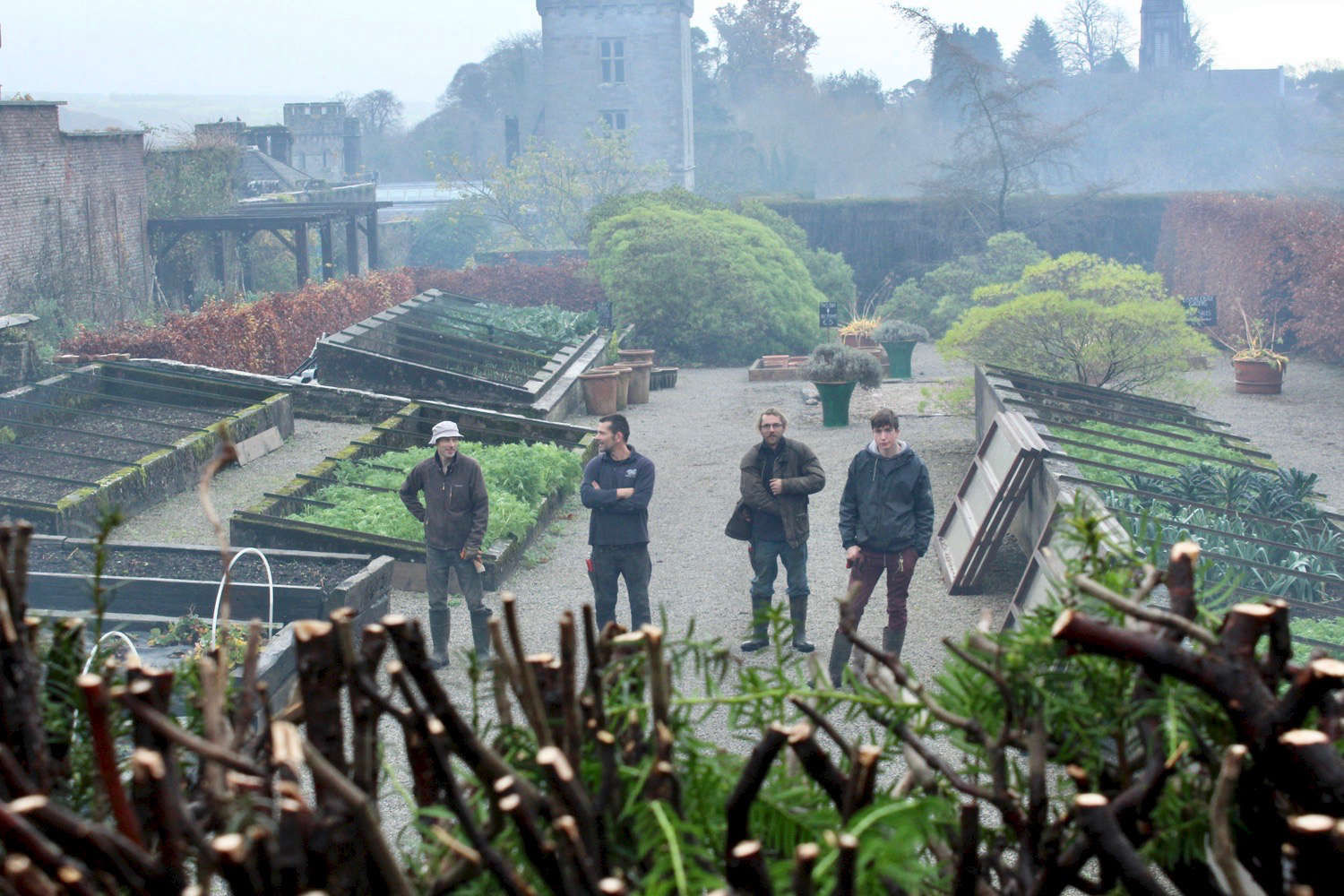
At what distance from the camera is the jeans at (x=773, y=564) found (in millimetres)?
8328

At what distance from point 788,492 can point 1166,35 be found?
91.9 m

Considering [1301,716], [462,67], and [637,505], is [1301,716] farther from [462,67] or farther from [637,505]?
[462,67]

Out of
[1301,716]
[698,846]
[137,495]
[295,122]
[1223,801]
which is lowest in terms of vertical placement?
[137,495]

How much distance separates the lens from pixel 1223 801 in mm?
1545

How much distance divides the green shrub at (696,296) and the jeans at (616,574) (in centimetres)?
1875

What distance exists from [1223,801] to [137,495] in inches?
474

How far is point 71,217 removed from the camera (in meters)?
25.9

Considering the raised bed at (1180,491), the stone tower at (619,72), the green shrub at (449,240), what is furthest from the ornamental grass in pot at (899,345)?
the stone tower at (619,72)

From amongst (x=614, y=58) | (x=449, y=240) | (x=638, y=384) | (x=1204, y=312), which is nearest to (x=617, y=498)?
(x=638, y=384)

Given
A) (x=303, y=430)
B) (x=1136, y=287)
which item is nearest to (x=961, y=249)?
(x=1136, y=287)

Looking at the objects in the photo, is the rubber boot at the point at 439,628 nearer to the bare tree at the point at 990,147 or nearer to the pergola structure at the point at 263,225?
the pergola structure at the point at 263,225

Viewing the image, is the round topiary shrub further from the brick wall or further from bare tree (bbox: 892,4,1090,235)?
bare tree (bbox: 892,4,1090,235)

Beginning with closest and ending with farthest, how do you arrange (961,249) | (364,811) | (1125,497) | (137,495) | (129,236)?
1. (364,811)
2. (1125,497)
3. (137,495)
4. (129,236)
5. (961,249)

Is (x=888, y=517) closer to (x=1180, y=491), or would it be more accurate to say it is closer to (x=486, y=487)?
(x=1180, y=491)
